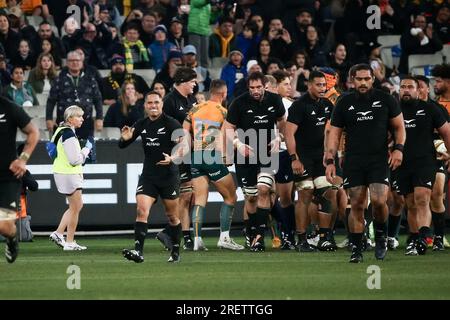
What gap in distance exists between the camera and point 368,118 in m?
16.4

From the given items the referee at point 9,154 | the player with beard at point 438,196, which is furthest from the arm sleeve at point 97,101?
the referee at point 9,154

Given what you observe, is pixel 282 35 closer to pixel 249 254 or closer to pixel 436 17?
pixel 436 17

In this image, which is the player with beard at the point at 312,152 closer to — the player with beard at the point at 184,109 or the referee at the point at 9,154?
the player with beard at the point at 184,109

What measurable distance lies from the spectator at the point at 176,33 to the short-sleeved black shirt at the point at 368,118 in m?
11.2

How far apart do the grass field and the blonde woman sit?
0.54 metres

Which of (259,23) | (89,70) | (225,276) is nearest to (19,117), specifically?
(225,276)

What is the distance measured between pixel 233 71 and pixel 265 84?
269 inches

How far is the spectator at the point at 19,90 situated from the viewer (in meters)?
24.6

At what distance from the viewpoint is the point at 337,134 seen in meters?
16.6

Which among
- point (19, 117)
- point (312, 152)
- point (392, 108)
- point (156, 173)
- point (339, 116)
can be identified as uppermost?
point (19, 117)

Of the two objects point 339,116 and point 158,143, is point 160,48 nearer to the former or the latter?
point 158,143

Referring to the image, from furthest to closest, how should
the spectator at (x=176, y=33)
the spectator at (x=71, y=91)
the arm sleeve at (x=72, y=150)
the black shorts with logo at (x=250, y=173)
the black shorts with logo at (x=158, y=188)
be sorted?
the spectator at (x=176, y=33)
the spectator at (x=71, y=91)
the arm sleeve at (x=72, y=150)
the black shorts with logo at (x=250, y=173)
the black shorts with logo at (x=158, y=188)
